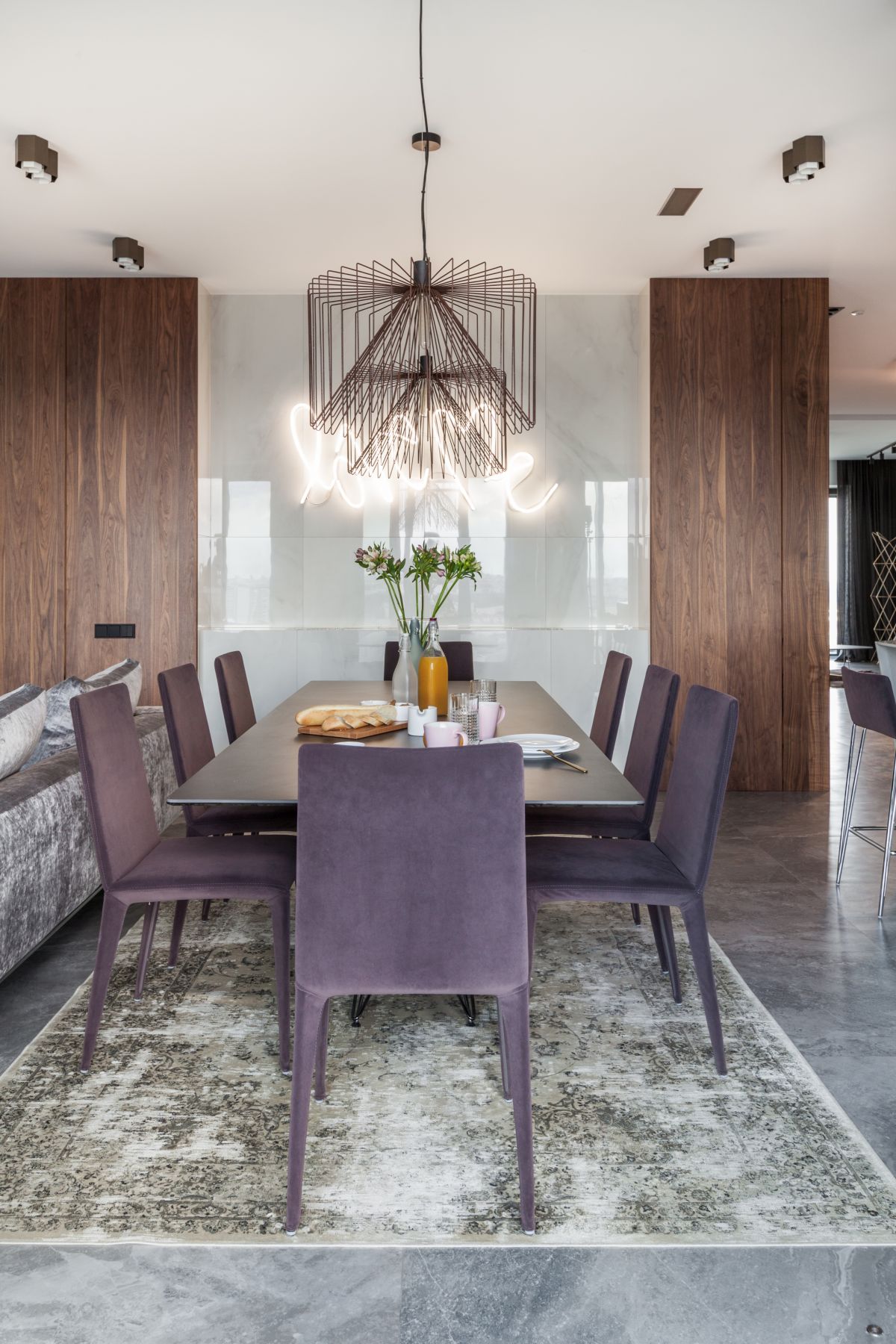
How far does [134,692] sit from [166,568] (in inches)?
64.9

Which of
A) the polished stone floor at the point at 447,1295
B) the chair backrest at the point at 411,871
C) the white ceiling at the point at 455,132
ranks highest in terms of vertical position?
the white ceiling at the point at 455,132

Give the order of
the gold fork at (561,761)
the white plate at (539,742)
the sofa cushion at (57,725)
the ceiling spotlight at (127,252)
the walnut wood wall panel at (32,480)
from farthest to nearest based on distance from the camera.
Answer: the walnut wood wall panel at (32,480) < the ceiling spotlight at (127,252) < the sofa cushion at (57,725) < the white plate at (539,742) < the gold fork at (561,761)

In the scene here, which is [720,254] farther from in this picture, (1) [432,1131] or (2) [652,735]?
(1) [432,1131]

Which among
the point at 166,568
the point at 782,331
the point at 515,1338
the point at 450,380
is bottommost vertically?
the point at 515,1338

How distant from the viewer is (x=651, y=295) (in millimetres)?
5219

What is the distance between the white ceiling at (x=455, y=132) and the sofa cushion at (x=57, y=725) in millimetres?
2051

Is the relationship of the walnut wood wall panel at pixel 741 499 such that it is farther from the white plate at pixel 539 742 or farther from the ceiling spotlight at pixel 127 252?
the white plate at pixel 539 742

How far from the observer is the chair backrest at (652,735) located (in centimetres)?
276

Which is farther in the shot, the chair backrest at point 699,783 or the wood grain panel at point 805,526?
the wood grain panel at point 805,526

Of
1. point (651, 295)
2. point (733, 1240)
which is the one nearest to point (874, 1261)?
point (733, 1240)

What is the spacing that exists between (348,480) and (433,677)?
273 centimetres

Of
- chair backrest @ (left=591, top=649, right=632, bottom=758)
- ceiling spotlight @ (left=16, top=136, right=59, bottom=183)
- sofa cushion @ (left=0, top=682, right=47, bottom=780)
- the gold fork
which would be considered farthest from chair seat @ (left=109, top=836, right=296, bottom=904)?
ceiling spotlight @ (left=16, top=136, right=59, bottom=183)

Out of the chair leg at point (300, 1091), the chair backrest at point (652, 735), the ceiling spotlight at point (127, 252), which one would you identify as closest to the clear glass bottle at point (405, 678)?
the chair backrest at point (652, 735)

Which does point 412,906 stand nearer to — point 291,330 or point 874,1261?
point 874,1261
